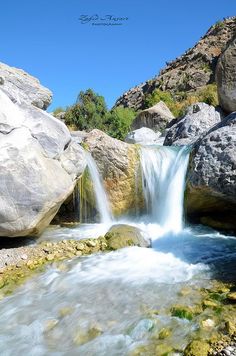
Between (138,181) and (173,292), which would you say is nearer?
(173,292)

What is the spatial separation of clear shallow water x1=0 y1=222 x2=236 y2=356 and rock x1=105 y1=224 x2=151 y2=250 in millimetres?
243

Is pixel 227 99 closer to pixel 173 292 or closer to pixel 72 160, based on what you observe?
pixel 72 160

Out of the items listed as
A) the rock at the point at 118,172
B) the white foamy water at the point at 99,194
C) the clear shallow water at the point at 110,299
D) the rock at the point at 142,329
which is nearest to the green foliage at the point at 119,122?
the rock at the point at 118,172

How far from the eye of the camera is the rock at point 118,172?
12.4 metres

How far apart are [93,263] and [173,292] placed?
7.47 ft

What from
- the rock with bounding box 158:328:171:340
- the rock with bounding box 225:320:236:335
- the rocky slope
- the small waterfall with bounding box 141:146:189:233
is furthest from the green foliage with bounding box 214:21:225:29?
the rock with bounding box 158:328:171:340

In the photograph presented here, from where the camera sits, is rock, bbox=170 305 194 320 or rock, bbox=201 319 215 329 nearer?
rock, bbox=201 319 215 329

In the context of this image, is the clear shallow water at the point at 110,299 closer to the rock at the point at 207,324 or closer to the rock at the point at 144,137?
the rock at the point at 207,324

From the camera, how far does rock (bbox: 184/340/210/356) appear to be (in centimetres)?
475

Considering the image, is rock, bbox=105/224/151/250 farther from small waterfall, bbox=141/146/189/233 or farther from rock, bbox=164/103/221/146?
rock, bbox=164/103/221/146

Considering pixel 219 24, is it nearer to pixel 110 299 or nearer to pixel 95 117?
pixel 95 117

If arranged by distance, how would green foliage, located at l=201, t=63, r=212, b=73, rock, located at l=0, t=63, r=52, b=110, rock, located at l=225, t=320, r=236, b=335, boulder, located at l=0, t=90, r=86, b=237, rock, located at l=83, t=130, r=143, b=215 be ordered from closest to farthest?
rock, located at l=225, t=320, r=236, b=335
boulder, located at l=0, t=90, r=86, b=237
rock, located at l=83, t=130, r=143, b=215
rock, located at l=0, t=63, r=52, b=110
green foliage, located at l=201, t=63, r=212, b=73

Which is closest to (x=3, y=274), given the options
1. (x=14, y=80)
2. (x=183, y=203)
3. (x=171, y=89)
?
(x=183, y=203)

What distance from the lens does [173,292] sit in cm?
672
